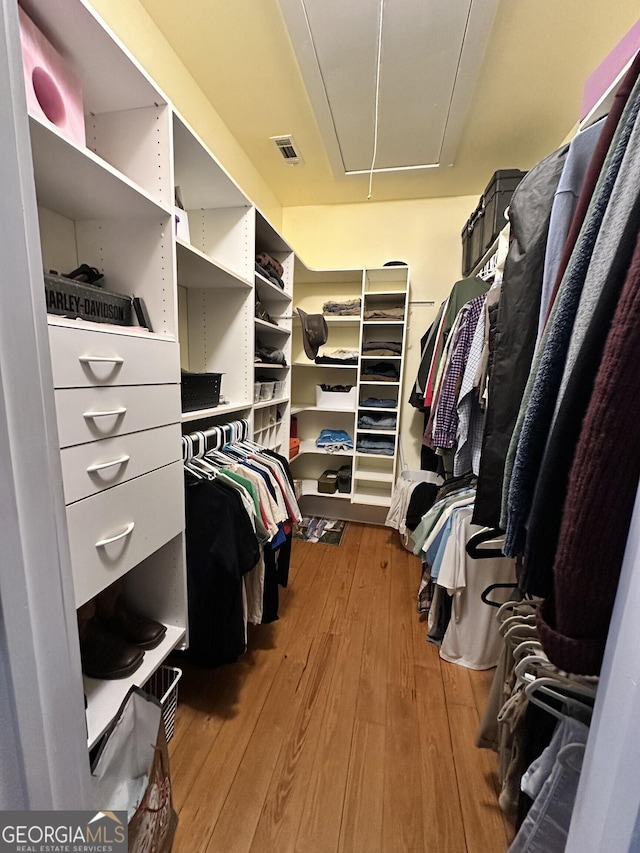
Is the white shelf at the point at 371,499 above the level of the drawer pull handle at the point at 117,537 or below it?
below

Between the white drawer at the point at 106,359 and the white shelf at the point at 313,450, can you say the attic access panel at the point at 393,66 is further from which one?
the white shelf at the point at 313,450

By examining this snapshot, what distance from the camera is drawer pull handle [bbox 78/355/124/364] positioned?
0.72m

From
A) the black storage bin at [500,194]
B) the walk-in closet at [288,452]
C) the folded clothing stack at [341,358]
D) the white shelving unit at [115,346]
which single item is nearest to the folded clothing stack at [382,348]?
the folded clothing stack at [341,358]

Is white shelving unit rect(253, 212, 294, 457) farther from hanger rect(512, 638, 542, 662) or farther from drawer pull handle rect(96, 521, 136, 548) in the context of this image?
hanger rect(512, 638, 542, 662)

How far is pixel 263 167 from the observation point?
2256mm

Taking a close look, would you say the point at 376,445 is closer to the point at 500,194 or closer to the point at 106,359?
the point at 500,194

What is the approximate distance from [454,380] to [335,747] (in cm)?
160

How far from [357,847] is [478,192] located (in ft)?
11.4

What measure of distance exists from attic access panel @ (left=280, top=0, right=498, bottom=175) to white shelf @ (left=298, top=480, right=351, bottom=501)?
94.1 inches

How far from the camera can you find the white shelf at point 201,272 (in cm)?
115

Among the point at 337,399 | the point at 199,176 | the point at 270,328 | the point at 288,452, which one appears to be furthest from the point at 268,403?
the point at 199,176

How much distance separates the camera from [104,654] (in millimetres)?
999

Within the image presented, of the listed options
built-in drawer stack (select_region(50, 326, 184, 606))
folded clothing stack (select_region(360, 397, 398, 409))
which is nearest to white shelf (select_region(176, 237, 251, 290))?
built-in drawer stack (select_region(50, 326, 184, 606))

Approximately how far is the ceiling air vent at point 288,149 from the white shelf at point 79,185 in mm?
1425
